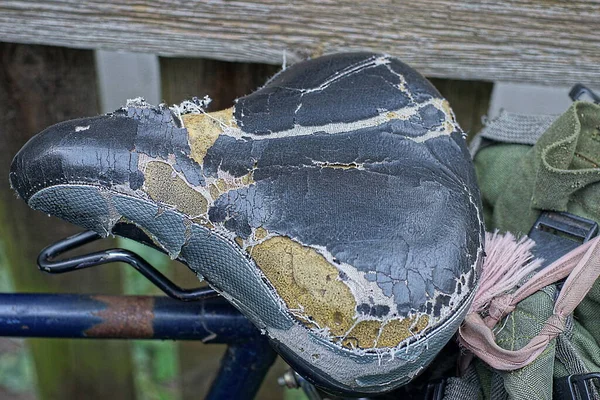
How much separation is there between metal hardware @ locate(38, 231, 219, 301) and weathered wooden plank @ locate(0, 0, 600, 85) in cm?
36

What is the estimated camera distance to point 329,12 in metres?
0.95

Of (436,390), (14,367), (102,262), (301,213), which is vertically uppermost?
(301,213)

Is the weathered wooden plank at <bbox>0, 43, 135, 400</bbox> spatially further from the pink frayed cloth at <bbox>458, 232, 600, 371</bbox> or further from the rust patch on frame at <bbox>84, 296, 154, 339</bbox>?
the pink frayed cloth at <bbox>458, 232, 600, 371</bbox>

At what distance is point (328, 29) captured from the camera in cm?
97

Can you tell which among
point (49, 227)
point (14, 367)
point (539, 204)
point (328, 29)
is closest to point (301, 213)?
point (539, 204)

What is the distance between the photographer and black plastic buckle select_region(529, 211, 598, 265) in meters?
0.73

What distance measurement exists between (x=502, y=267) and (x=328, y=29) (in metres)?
0.47

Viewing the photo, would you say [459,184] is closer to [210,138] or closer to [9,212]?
[210,138]

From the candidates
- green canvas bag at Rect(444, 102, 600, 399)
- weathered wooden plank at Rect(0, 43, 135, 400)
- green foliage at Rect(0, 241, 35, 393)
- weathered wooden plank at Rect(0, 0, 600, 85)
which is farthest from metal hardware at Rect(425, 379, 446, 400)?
green foliage at Rect(0, 241, 35, 393)

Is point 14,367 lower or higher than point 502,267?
lower

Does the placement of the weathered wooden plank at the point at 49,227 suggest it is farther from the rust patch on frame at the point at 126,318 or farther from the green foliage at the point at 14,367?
the green foliage at the point at 14,367

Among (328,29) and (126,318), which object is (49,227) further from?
(328,29)

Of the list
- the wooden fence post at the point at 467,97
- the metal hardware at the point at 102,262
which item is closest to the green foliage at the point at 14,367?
the metal hardware at the point at 102,262

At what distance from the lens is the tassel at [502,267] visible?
0.68 metres
